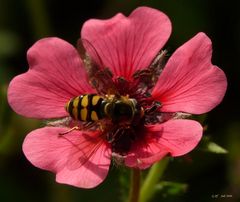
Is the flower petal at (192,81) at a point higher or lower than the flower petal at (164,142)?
higher

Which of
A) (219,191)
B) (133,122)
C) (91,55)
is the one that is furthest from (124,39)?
(219,191)

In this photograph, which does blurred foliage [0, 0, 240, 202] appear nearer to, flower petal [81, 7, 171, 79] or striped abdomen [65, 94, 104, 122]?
flower petal [81, 7, 171, 79]

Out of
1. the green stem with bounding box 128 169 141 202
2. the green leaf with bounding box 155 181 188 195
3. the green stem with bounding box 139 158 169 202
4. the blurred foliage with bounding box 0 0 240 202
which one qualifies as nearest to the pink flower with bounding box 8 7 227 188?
the green stem with bounding box 128 169 141 202

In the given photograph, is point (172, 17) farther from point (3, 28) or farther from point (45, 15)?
point (3, 28)

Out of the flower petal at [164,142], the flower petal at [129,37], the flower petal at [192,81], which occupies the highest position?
the flower petal at [129,37]

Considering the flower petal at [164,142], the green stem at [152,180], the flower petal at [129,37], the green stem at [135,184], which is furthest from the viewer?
the green stem at [152,180]

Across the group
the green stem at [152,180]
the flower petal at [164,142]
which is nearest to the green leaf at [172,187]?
the green stem at [152,180]

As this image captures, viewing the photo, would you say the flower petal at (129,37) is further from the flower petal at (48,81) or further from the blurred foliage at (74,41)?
the blurred foliage at (74,41)

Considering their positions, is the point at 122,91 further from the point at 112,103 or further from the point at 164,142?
the point at 164,142
